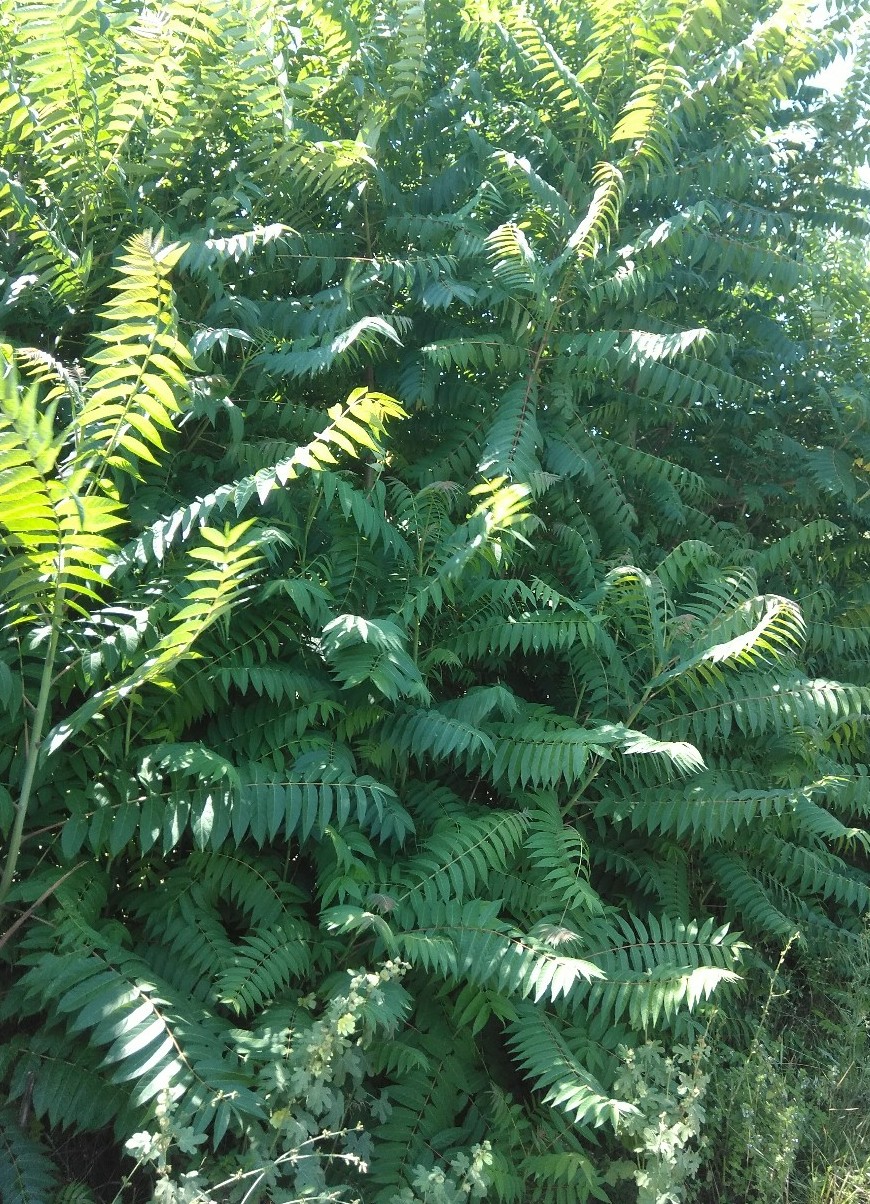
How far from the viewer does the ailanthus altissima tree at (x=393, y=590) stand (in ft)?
7.84

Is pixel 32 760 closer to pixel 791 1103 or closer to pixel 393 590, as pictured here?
pixel 393 590

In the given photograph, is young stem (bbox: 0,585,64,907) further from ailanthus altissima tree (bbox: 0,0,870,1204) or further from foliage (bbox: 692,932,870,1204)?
foliage (bbox: 692,932,870,1204)

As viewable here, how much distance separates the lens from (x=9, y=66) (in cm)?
319

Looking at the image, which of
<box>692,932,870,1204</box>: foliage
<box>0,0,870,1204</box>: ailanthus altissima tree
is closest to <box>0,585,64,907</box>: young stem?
<box>0,0,870,1204</box>: ailanthus altissima tree

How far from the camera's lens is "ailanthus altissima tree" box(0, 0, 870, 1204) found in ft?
7.84

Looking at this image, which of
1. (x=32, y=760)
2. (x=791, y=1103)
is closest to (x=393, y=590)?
(x=32, y=760)

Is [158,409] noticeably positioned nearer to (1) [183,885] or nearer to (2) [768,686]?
(1) [183,885]

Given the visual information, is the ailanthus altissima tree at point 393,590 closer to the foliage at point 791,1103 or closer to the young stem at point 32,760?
the young stem at point 32,760

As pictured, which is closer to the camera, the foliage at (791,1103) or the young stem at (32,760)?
the young stem at (32,760)

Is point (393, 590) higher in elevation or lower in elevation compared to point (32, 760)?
higher

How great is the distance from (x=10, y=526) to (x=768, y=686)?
98.0 inches

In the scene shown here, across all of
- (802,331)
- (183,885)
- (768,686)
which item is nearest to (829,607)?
(768,686)

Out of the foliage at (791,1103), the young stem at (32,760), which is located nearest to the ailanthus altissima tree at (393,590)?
the young stem at (32,760)

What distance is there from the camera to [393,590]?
3.24m
